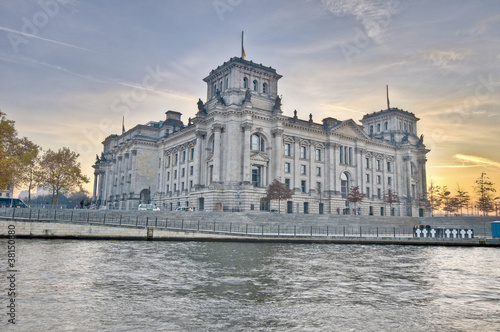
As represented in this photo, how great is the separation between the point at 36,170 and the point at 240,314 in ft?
218

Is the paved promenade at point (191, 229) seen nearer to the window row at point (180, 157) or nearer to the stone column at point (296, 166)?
the stone column at point (296, 166)

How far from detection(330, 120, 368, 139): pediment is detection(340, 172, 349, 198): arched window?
7.98 meters

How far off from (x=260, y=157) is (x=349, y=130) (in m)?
23.1

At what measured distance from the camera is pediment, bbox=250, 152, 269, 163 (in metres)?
60.3

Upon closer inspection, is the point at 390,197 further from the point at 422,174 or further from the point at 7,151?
the point at 7,151

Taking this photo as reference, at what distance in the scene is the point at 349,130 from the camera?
244ft

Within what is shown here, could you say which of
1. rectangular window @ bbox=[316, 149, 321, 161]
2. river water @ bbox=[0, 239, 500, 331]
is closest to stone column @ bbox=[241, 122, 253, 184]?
rectangular window @ bbox=[316, 149, 321, 161]

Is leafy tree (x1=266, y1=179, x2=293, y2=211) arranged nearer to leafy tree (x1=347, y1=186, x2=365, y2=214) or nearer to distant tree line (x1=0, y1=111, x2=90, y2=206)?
leafy tree (x1=347, y1=186, x2=365, y2=214)

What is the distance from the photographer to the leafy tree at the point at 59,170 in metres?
64.7

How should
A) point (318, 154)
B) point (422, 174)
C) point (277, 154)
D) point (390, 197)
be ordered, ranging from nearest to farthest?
point (277, 154), point (318, 154), point (390, 197), point (422, 174)

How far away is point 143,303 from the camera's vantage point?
10.5m

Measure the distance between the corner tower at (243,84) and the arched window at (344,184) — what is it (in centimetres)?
2045

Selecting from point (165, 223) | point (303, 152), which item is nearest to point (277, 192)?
point (303, 152)

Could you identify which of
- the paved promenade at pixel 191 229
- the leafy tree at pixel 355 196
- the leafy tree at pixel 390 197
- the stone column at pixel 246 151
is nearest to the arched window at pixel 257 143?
the stone column at pixel 246 151
